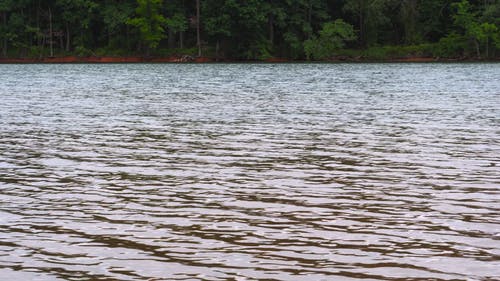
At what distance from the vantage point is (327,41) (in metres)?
104

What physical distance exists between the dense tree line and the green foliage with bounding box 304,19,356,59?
0.14 metres

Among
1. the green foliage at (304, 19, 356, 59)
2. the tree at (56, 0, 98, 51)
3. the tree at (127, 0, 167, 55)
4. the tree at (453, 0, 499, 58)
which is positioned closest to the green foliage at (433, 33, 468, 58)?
the tree at (453, 0, 499, 58)

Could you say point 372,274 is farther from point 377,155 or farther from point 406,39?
point 406,39

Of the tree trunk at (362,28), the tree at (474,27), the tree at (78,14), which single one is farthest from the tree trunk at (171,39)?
the tree at (474,27)

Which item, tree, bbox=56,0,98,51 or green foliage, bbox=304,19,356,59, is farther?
tree, bbox=56,0,98,51

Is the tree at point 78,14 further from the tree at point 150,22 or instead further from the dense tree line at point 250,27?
the tree at point 150,22

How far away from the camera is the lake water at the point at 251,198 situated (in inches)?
351

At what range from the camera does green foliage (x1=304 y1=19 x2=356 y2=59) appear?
10356 centimetres

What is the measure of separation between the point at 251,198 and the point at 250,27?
94047mm

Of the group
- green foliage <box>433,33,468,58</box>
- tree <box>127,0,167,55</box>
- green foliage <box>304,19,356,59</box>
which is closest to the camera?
green foliage <box>304,19,356,59</box>

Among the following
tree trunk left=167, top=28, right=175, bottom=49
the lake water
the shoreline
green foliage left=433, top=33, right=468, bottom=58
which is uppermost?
tree trunk left=167, top=28, right=175, bottom=49

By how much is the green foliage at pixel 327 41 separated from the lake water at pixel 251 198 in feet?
255

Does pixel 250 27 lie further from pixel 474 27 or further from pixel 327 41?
pixel 474 27

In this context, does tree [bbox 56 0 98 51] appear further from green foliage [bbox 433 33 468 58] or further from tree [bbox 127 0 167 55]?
green foliage [bbox 433 33 468 58]
